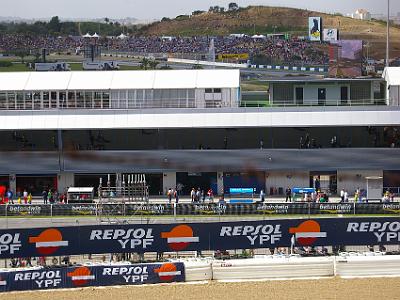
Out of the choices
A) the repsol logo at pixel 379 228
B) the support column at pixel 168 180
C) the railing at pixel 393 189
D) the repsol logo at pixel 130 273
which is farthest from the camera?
the support column at pixel 168 180

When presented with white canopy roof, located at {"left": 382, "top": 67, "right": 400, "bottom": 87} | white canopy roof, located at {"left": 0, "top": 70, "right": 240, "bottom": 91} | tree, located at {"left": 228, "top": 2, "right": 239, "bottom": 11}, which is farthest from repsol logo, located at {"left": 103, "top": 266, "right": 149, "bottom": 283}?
tree, located at {"left": 228, "top": 2, "right": 239, "bottom": 11}

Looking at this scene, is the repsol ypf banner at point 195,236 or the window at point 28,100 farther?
the window at point 28,100

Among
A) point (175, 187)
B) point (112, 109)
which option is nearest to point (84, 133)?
point (112, 109)

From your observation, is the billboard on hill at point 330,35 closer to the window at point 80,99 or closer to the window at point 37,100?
the window at point 80,99

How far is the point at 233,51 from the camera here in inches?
3939

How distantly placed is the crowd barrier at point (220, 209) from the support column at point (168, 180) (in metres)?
7.20

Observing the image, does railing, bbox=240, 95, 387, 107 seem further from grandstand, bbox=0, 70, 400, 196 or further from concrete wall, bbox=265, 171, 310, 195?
concrete wall, bbox=265, 171, 310, 195

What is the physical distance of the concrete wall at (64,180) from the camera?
45031mm

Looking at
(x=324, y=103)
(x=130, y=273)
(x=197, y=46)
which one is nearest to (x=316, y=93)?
(x=324, y=103)

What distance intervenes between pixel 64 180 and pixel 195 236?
16664 millimetres

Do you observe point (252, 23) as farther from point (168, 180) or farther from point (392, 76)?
point (168, 180)

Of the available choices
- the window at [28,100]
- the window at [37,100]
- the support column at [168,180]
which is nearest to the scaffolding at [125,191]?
the support column at [168,180]

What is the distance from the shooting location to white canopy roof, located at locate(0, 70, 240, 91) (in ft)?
151

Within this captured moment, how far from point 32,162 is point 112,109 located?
4239mm
